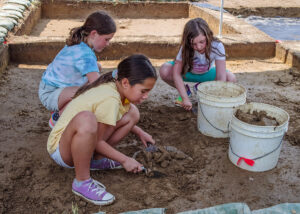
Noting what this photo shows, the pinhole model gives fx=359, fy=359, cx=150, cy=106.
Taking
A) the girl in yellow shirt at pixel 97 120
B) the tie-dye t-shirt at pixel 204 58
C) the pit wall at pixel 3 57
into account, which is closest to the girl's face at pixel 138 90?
the girl in yellow shirt at pixel 97 120

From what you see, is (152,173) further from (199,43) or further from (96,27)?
(199,43)

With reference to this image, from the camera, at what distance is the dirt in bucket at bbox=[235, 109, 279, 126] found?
2580 mm

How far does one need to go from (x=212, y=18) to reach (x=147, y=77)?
191 inches

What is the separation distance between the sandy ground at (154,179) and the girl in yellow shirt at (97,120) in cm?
13

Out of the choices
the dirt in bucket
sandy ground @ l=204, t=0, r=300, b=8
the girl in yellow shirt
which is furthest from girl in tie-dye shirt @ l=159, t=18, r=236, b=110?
sandy ground @ l=204, t=0, r=300, b=8

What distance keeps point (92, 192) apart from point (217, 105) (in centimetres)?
123

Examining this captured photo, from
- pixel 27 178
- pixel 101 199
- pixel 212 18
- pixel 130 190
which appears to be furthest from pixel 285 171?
pixel 212 18

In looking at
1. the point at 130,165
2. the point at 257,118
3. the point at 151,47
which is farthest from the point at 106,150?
the point at 151,47

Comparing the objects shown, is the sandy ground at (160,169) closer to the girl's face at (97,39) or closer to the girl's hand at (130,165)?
the girl's hand at (130,165)

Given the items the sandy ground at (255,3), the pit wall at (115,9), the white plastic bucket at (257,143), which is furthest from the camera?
the sandy ground at (255,3)

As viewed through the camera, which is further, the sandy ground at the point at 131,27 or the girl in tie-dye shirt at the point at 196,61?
the sandy ground at the point at 131,27

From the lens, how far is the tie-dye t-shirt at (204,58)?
3.29 meters

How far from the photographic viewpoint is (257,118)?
264 cm

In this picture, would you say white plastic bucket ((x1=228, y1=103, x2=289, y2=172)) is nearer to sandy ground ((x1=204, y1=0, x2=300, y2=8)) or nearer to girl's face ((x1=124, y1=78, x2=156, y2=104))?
girl's face ((x1=124, y1=78, x2=156, y2=104))
